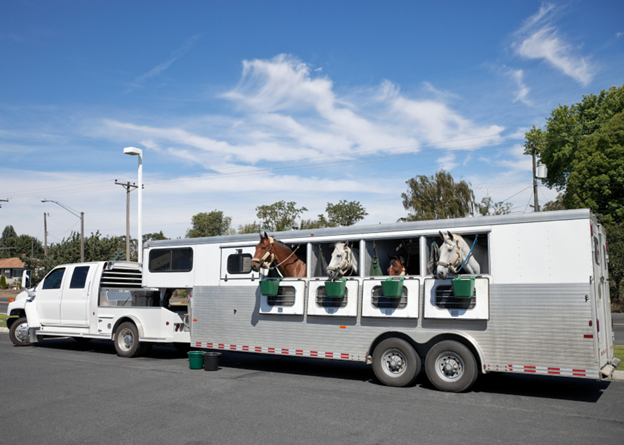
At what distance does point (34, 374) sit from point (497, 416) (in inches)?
362

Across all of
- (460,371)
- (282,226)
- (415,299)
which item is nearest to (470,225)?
(415,299)

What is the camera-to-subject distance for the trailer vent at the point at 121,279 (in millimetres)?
14721

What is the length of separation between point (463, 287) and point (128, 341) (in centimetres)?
911

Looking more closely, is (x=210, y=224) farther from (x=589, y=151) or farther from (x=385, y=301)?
(x=385, y=301)

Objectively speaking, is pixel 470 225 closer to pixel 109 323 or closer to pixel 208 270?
pixel 208 270

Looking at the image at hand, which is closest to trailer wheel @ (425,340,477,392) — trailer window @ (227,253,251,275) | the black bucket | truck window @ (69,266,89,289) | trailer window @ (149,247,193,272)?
trailer window @ (227,253,251,275)

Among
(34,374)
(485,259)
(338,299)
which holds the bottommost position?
(34,374)

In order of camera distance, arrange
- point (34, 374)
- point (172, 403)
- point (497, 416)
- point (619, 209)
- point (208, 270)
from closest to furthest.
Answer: point (497, 416) < point (172, 403) < point (34, 374) < point (208, 270) < point (619, 209)

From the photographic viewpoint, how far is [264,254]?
34.7 ft

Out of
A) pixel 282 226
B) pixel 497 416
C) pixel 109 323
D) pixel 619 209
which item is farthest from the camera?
pixel 282 226

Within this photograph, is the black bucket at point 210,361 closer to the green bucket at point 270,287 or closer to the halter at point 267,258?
the green bucket at point 270,287

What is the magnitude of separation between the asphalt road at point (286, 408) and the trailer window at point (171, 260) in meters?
2.44

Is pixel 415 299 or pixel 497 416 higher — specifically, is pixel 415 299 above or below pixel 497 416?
above

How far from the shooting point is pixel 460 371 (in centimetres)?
904
